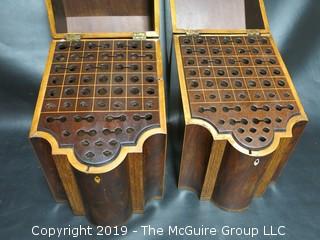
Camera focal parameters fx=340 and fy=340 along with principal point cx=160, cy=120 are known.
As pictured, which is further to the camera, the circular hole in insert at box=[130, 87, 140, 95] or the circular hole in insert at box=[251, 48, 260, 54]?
the circular hole in insert at box=[251, 48, 260, 54]

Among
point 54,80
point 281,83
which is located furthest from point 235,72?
point 54,80

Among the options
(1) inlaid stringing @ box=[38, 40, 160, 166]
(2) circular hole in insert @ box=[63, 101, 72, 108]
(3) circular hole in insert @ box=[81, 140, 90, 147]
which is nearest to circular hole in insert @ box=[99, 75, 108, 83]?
(1) inlaid stringing @ box=[38, 40, 160, 166]

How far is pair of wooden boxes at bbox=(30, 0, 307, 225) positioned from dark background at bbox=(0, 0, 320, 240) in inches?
2.7

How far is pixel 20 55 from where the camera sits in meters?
1.50

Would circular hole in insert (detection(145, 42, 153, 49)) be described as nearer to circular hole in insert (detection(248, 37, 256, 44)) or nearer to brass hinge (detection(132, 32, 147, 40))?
brass hinge (detection(132, 32, 147, 40))

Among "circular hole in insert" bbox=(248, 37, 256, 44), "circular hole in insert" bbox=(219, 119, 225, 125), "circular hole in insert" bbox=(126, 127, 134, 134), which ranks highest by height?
"circular hole in insert" bbox=(248, 37, 256, 44)

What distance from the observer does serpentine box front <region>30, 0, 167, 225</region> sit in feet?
3.18

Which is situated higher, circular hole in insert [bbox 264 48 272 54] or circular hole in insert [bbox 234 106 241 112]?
circular hole in insert [bbox 264 48 272 54]

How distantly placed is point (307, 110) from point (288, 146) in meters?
0.63

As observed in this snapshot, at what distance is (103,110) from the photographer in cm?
104

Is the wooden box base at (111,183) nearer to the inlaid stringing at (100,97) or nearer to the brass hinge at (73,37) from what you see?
the inlaid stringing at (100,97)

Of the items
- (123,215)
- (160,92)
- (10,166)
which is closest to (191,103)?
(160,92)

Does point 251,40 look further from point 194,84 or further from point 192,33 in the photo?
point 194,84

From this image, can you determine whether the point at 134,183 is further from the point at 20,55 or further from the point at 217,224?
the point at 20,55
